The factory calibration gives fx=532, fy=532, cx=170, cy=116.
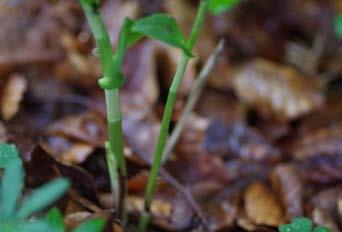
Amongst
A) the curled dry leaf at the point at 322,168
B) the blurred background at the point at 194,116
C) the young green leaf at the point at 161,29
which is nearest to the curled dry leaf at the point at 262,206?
the blurred background at the point at 194,116

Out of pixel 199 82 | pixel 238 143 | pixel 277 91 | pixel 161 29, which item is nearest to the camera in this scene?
pixel 161 29

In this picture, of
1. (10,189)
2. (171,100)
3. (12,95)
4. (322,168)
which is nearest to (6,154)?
(10,189)

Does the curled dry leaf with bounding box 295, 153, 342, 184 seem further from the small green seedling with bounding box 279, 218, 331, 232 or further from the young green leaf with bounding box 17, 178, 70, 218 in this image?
the young green leaf with bounding box 17, 178, 70, 218

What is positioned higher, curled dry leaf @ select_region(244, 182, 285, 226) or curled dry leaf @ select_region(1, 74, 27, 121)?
curled dry leaf @ select_region(1, 74, 27, 121)

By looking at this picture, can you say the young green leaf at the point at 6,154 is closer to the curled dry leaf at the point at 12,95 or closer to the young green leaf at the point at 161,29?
the young green leaf at the point at 161,29

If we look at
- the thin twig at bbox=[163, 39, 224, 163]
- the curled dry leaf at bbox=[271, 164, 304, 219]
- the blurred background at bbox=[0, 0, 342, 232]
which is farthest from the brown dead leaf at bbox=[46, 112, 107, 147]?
the curled dry leaf at bbox=[271, 164, 304, 219]

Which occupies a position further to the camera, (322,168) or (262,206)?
(322,168)

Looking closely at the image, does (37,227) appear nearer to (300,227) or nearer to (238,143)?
(300,227)

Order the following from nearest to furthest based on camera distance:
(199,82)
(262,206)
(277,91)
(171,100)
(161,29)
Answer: (161,29)
(171,100)
(199,82)
(262,206)
(277,91)
